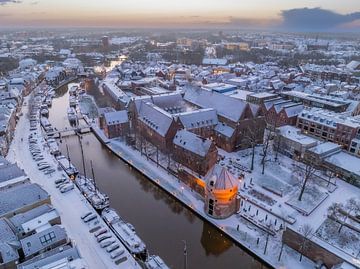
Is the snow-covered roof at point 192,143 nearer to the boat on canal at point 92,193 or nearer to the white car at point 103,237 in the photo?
the boat on canal at point 92,193

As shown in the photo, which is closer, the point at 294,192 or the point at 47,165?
the point at 294,192

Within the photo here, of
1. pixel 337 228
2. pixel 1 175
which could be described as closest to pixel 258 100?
pixel 337 228

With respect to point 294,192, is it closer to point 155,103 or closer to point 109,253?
point 109,253

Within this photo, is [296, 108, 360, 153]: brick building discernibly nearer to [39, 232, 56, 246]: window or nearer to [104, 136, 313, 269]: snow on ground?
[104, 136, 313, 269]: snow on ground

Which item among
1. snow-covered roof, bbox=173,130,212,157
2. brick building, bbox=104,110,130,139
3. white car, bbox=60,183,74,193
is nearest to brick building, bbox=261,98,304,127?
snow-covered roof, bbox=173,130,212,157

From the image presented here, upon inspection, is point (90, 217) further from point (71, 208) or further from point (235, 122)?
point (235, 122)

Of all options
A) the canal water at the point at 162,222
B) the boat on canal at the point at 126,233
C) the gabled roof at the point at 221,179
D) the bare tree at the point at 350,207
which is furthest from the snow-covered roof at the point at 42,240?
the bare tree at the point at 350,207
